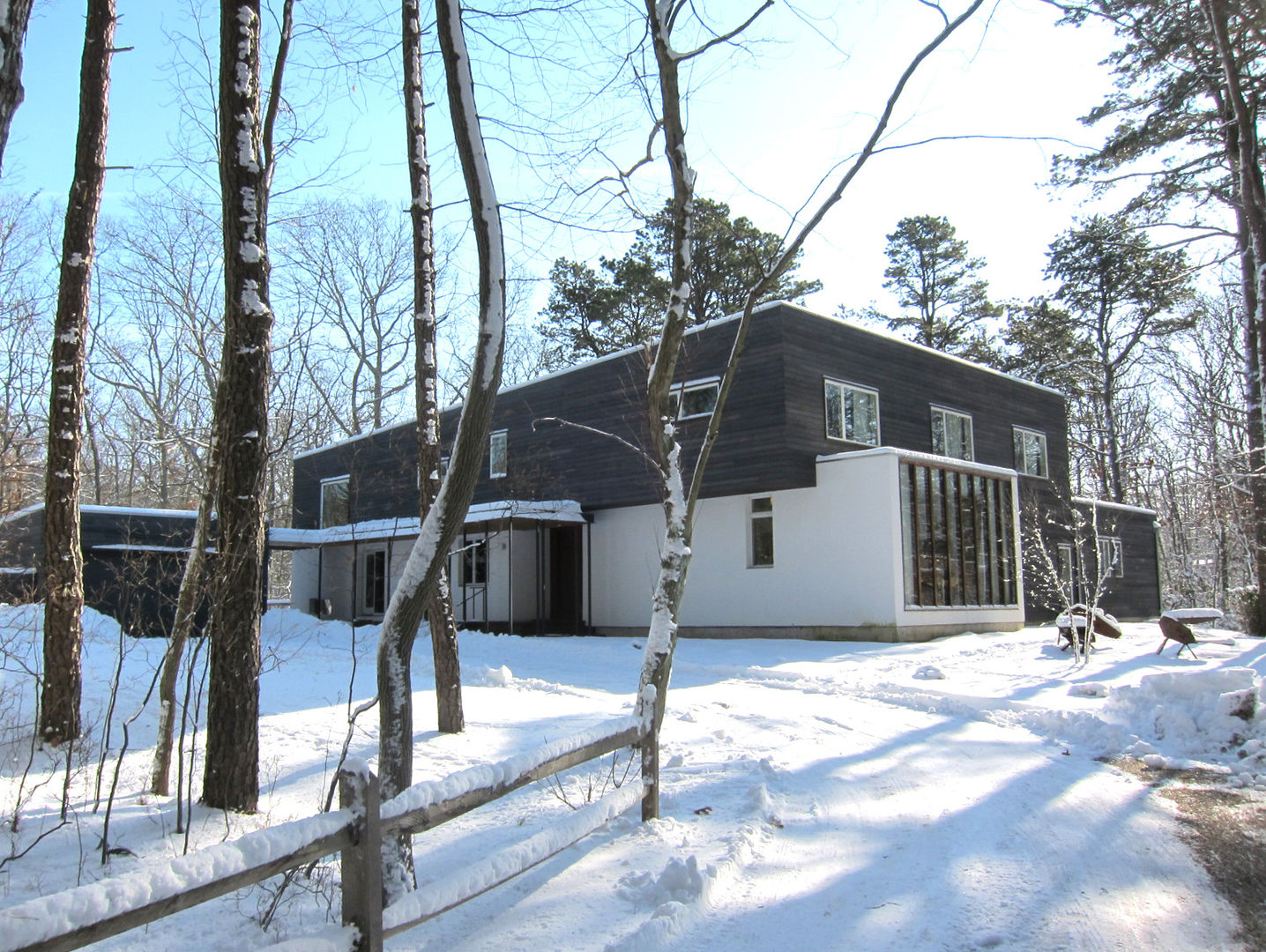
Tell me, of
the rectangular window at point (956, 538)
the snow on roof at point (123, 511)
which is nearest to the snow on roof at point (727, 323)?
the rectangular window at point (956, 538)

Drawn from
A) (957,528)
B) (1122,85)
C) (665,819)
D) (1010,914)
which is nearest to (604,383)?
(957,528)

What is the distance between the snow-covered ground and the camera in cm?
371

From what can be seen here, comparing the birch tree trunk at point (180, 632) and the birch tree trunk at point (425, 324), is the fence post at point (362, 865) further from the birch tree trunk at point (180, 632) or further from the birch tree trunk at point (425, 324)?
the birch tree trunk at point (425, 324)

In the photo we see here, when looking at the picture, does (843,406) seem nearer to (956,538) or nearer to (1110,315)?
(956,538)

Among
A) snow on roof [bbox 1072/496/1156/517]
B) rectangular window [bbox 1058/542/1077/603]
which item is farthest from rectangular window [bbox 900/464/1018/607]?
snow on roof [bbox 1072/496/1156/517]

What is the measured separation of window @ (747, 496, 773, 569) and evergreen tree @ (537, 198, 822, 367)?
899cm

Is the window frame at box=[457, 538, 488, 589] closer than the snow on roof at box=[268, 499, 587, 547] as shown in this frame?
No

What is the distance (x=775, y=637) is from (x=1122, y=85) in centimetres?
1223

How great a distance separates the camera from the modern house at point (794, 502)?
56.5 ft

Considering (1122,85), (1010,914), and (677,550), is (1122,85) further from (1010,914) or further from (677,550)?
(1010,914)

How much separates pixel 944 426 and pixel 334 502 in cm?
1888

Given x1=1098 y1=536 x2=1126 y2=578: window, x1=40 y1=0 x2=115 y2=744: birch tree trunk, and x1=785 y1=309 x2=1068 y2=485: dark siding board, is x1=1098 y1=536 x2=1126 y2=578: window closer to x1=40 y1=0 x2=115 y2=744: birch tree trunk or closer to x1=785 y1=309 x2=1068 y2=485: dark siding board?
x1=785 y1=309 x2=1068 y2=485: dark siding board

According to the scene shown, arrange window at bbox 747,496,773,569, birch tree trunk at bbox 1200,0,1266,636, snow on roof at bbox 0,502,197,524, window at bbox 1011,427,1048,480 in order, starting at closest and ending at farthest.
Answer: birch tree trunk at bbox 1200,0,1266,636, window at bbox 747,496,773,569, snow on roof at bbox 0,502,197,524, window at bbox 1011,427,1048,480

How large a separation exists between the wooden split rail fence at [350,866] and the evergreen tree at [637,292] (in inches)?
918
